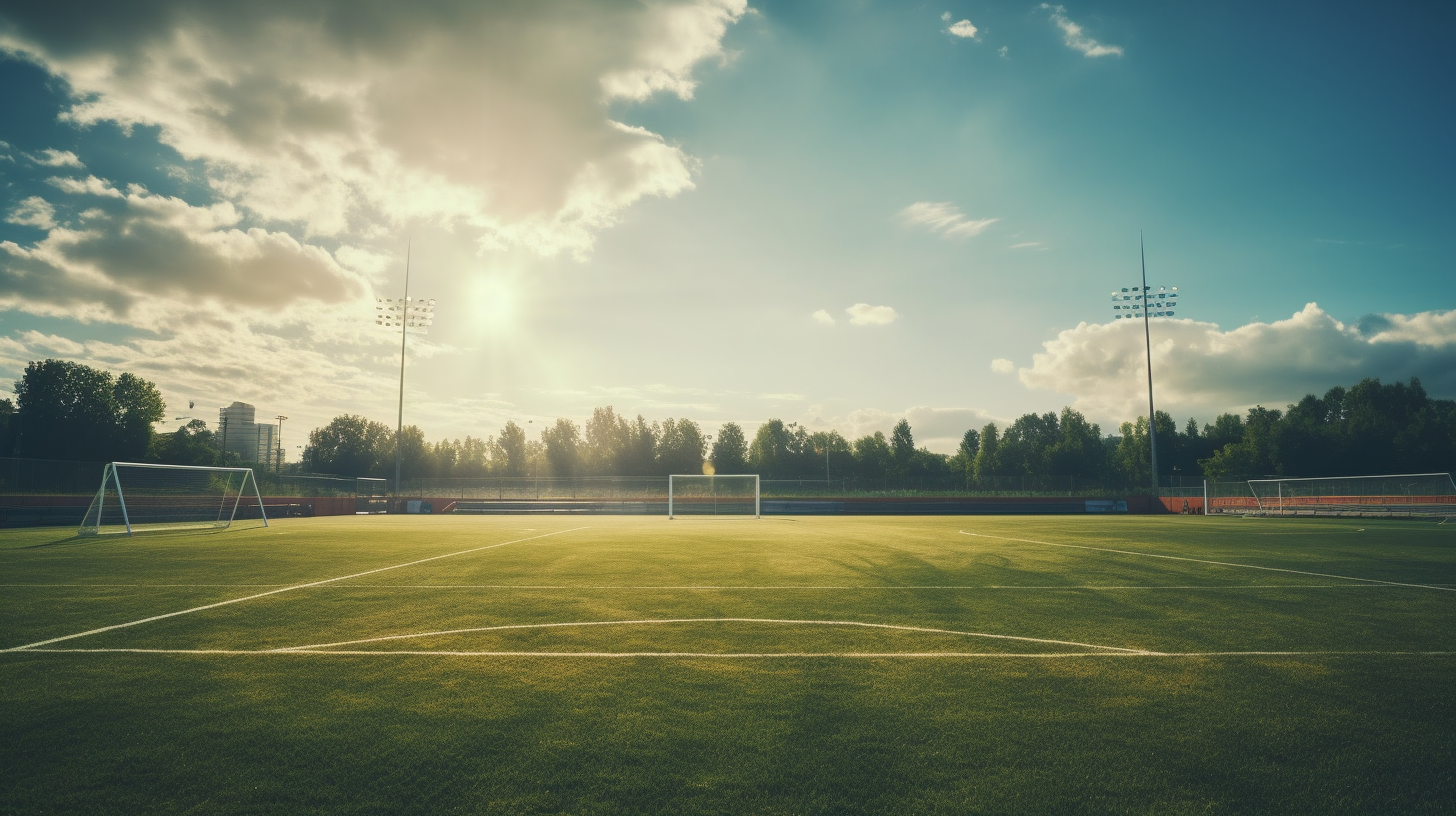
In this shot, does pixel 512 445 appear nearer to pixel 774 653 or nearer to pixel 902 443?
pixel 902 443

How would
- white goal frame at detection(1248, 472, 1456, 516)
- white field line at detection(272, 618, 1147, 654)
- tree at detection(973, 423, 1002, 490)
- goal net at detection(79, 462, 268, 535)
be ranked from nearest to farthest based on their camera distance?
white field line at detection(272, 618, 1147, 654), goal net at detection(79, 462, 268, 535), white goal frame at detection(1248, 472, 1456, 516), tree at detection(973, 423, 1002, 490)

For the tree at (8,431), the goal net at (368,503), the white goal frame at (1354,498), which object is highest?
the tree at (8,431)

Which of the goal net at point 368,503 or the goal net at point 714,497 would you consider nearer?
the goal net at point 714,497

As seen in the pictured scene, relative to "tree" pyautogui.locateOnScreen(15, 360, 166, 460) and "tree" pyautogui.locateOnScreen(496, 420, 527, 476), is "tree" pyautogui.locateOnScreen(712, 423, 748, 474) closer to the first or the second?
"tree" pyautogui.locateOnScreen(496, 420, 527, 476)

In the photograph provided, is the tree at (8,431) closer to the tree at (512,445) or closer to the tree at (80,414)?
the tree at (80,414)

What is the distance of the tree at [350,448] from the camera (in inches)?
4156

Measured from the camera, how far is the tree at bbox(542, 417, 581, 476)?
100750 millimetres

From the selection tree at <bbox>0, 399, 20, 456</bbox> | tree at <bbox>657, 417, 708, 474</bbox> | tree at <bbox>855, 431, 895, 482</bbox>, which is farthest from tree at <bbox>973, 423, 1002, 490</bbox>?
tree at <bbox>0, 399, 20, 456</bbox>

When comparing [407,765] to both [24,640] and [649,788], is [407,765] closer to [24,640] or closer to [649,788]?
[649,788]

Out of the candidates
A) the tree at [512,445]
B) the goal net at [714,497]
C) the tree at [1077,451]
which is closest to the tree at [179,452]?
the tree at [512,445]

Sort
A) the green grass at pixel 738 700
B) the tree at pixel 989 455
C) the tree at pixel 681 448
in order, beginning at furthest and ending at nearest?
the tree at pixel 989 455
the tree at pixel 681 448
the green grass at pixel 738 700

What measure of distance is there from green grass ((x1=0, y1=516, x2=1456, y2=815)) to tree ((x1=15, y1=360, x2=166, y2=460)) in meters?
86.0

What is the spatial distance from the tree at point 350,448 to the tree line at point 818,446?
0.71ft

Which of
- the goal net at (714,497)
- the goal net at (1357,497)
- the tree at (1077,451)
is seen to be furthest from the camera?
the tree at (1077,451)
